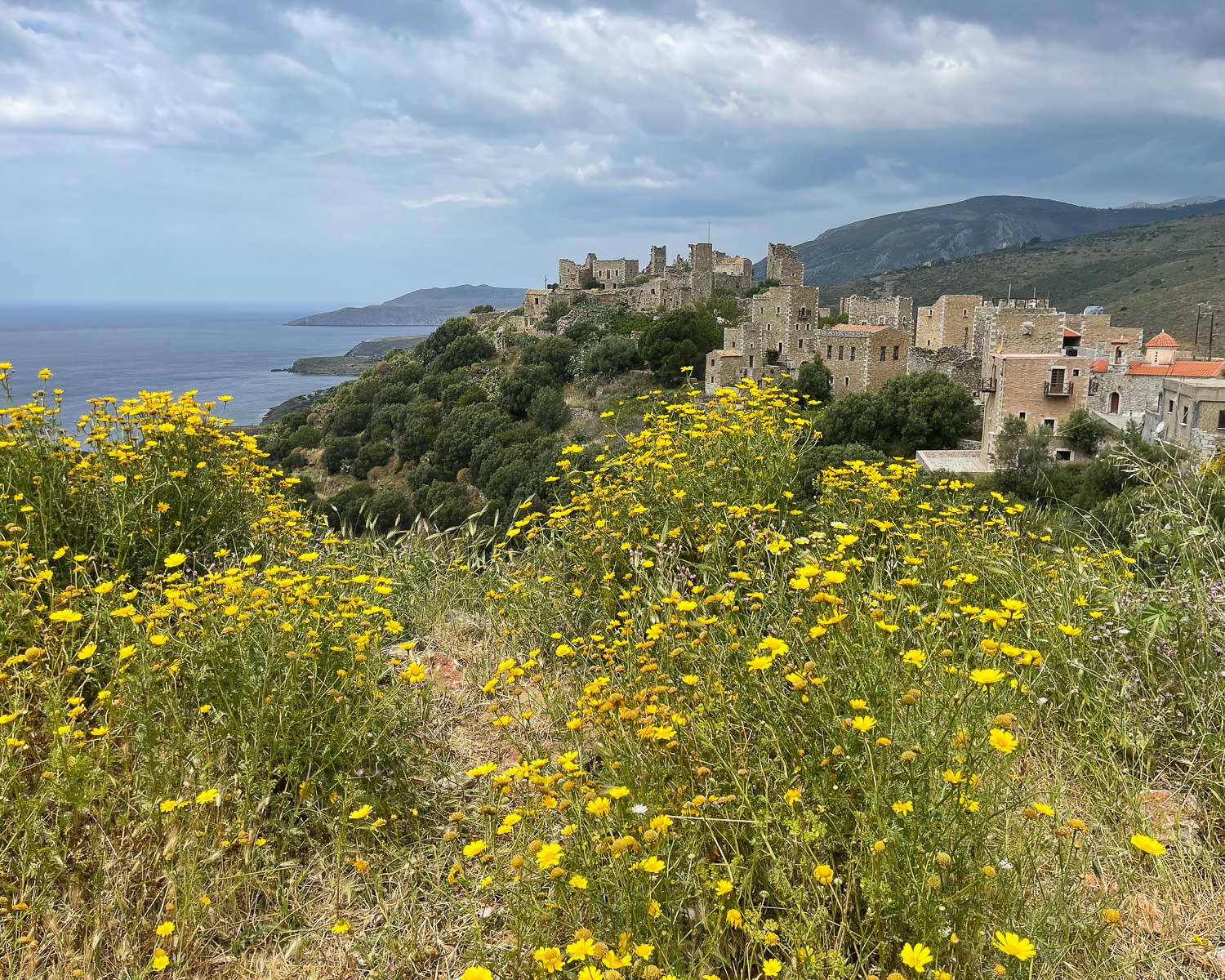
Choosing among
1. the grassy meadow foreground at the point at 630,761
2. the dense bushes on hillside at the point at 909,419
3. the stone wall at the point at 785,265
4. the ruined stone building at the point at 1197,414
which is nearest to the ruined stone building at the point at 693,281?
the stone wall at the point at 785,265

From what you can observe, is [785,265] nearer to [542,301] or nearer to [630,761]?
[542,301]

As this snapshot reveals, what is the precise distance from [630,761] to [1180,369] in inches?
1486

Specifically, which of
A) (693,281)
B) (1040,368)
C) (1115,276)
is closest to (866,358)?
(1040,368)

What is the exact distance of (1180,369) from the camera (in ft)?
106

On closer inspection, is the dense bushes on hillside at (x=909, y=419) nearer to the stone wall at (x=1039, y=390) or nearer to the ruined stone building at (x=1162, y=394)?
the stone wall at (x=1039, y=390)

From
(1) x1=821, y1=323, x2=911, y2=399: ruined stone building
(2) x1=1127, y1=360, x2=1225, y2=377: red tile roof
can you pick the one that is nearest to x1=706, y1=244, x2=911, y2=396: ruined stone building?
(1) x1=821, y1=323, x2=911, y2=399: ruined stone building

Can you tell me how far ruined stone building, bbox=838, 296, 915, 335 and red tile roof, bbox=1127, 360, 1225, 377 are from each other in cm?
2070

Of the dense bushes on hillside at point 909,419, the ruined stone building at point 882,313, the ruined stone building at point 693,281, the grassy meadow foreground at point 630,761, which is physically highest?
the ruined stone building at point 693,281

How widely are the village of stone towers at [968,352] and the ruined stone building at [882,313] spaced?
0.10 m

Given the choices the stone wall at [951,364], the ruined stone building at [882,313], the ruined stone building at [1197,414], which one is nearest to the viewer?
the ruined stone building at [1197,414]

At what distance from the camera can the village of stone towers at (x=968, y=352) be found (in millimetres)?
30781

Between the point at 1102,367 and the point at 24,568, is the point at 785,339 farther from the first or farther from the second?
the point at 24,568

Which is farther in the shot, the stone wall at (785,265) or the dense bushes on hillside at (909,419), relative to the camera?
the stone wall at (785,265)

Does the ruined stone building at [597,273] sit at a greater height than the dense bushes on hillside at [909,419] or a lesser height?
greater
